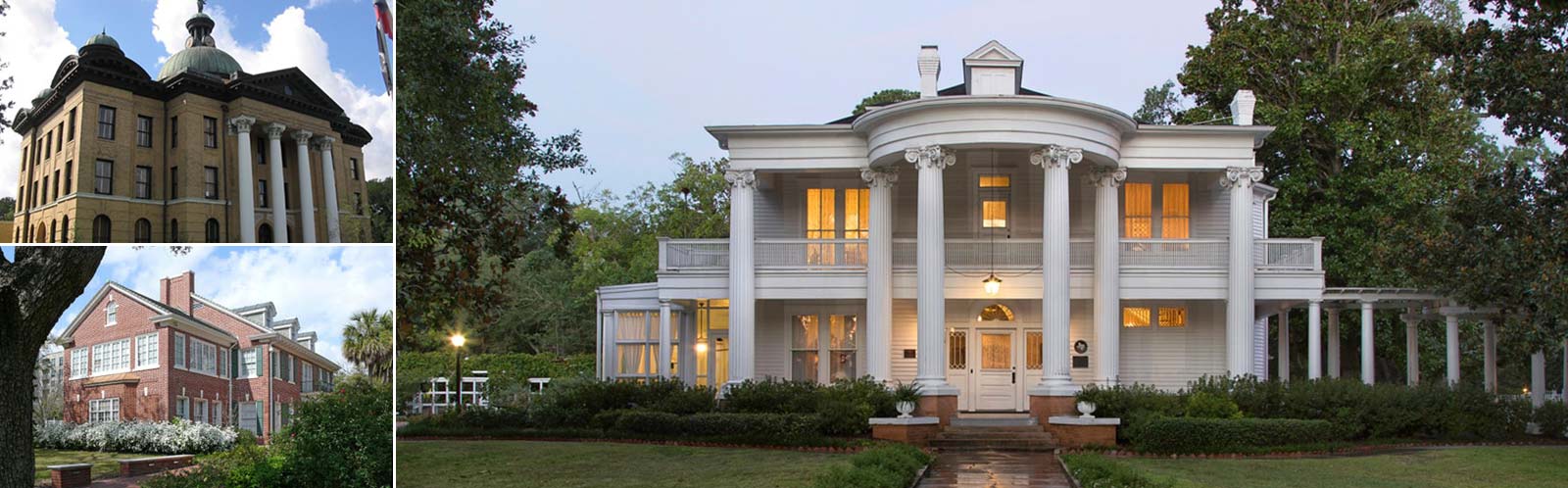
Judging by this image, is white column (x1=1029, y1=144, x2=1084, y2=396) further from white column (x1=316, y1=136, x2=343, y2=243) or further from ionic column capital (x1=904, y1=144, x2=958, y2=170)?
white column (x1=316, y1=136, x2=343, y2=243)

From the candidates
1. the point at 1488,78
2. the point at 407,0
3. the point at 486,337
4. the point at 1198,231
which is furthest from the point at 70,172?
the point at 486,337

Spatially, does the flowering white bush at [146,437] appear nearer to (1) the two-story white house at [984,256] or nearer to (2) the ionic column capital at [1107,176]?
(1) the two-story white house at [984,256]

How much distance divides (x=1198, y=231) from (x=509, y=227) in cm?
1710

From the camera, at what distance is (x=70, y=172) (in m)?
7.02

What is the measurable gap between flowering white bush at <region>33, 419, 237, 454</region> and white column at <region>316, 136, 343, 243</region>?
2.00 m

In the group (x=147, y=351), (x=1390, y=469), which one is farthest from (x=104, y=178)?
(x=1390, y=469)

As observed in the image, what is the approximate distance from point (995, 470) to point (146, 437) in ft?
39.3

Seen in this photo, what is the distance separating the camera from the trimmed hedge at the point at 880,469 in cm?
1435

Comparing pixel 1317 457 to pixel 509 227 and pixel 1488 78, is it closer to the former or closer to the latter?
pixel 1488 78

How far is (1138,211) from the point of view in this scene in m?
27.2

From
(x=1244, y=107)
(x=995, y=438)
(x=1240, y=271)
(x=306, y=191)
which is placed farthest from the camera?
(x=1244, y=107)

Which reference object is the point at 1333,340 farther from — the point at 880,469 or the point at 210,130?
the point at 210,130

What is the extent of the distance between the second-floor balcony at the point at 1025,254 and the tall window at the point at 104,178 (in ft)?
62.5

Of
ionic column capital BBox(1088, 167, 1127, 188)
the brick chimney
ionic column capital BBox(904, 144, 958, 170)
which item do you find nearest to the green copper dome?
the brick chimney
